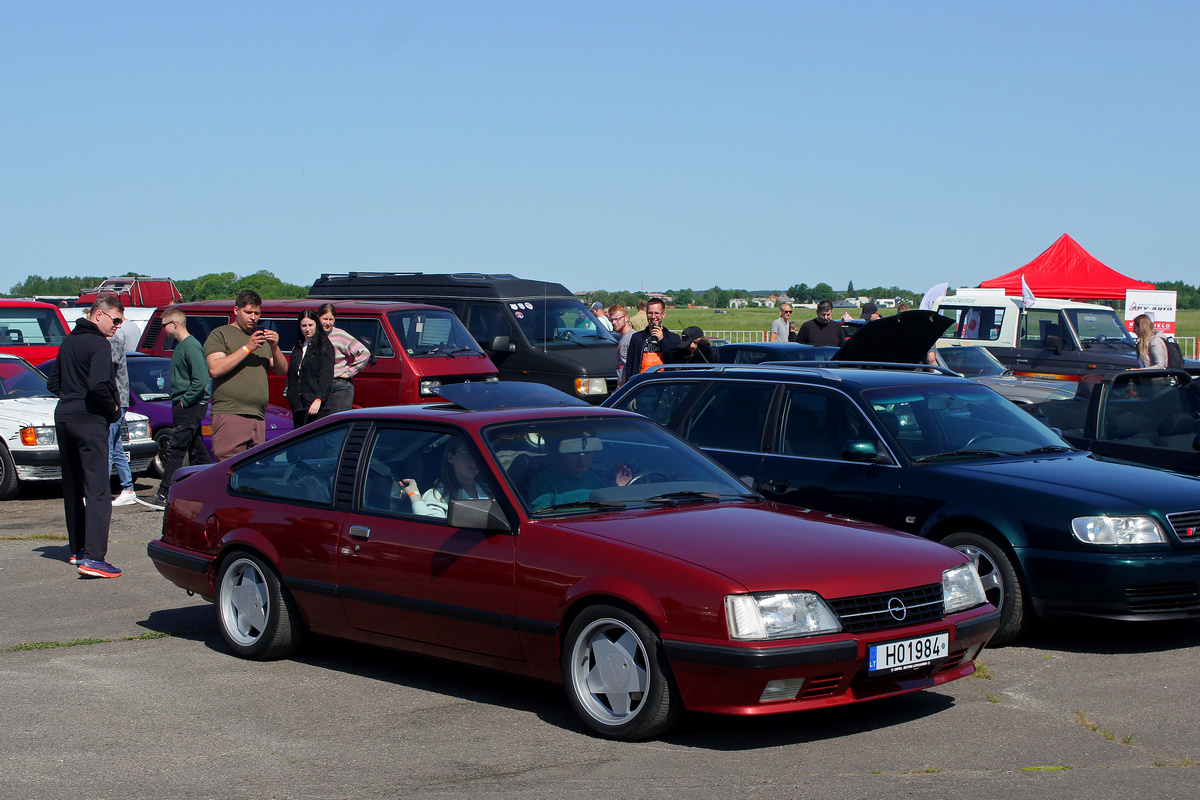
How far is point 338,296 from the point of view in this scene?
2011 cm

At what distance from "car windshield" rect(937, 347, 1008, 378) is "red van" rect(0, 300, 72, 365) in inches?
528

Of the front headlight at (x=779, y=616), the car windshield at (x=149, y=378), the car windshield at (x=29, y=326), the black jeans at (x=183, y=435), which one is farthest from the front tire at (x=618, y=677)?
the car windshield at (x=29, y=326)

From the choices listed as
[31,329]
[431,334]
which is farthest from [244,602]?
[31,329]

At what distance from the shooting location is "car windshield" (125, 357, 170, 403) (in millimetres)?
14102

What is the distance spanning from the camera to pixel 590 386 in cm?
1667

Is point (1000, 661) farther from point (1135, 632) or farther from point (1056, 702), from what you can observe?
point (1135, 632)

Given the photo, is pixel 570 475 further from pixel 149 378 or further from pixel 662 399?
pixel 149 378

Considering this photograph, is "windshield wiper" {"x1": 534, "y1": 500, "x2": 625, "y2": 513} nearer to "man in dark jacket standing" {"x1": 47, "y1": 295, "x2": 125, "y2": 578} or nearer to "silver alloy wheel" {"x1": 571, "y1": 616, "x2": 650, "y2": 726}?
"silver alloy wheel" {"x1": 571, "y1": 616, "x2": 650, "y2": 726}

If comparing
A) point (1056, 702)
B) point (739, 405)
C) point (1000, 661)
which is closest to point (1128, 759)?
point (1056, 702)

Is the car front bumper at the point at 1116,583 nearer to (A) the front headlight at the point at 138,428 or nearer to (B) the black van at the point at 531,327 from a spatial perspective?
(A) the front headlight at the point at 138,428

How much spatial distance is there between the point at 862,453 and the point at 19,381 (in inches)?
412

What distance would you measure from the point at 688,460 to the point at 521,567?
1280mm

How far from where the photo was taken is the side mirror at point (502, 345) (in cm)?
1694

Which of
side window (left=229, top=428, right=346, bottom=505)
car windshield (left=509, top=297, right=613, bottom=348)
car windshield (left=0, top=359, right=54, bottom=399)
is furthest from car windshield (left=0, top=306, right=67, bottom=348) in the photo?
side window (left=229, top=428, right=346, bottom=505)
